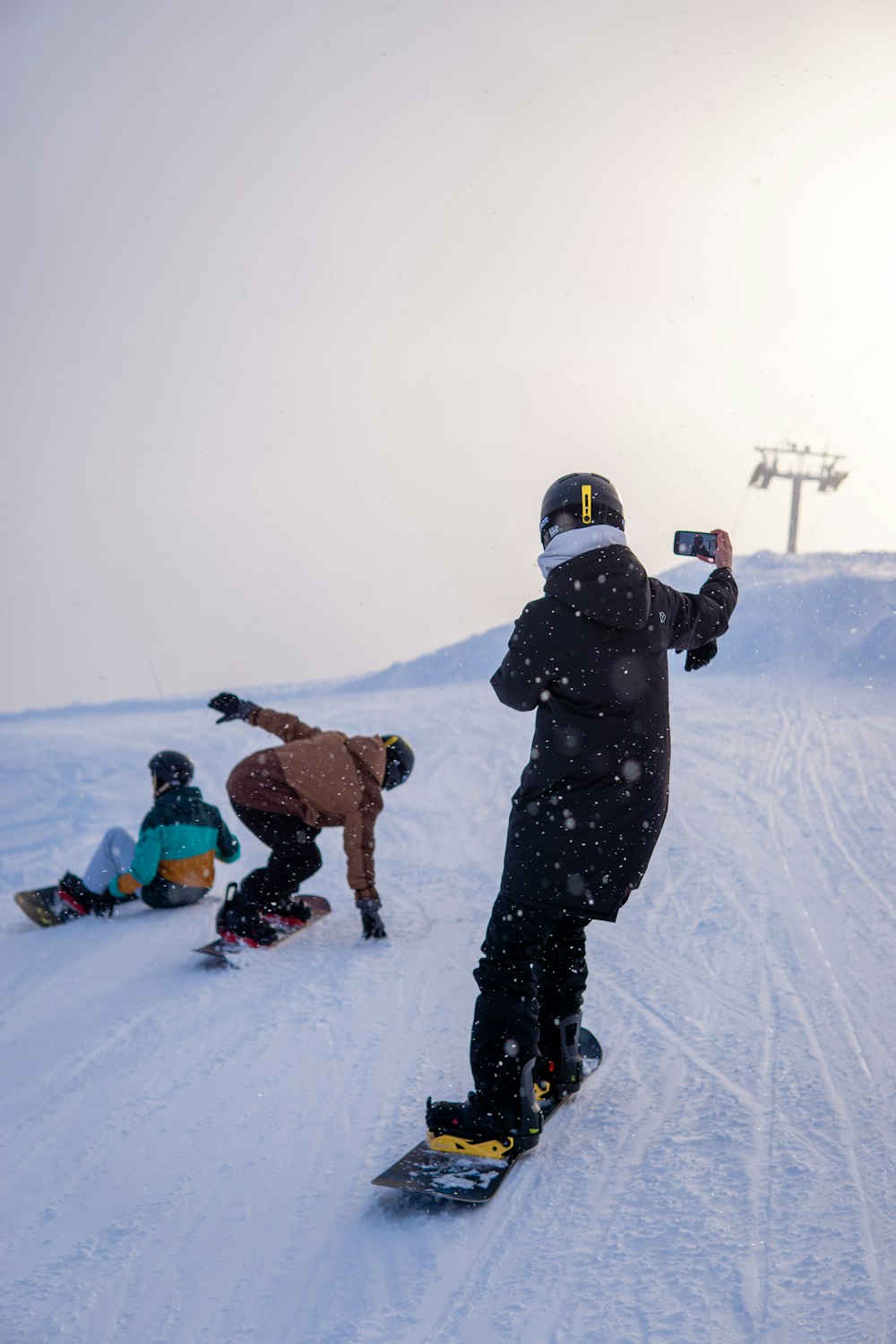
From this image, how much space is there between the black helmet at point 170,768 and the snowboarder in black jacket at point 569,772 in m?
3.53

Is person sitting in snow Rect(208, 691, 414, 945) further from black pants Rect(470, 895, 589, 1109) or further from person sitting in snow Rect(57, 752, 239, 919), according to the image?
black pants Rect(470, 895, 589, 1109)

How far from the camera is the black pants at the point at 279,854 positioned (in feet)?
16.5

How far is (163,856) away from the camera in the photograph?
233 inches

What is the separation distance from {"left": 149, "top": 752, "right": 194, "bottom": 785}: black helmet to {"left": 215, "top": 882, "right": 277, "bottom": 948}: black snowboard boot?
41.0 inches

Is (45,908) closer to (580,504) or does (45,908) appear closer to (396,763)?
(396,763)

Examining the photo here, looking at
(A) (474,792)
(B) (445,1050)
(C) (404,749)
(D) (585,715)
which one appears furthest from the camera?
(A) (474,792)

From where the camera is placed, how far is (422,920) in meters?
5.51

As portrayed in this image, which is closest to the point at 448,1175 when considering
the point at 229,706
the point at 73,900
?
the point at 229,706

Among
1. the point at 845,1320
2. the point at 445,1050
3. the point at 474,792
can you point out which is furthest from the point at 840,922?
the point at 474,792

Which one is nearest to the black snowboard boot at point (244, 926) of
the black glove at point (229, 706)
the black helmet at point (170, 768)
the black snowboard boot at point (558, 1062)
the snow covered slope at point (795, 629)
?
the black glove at point (229, 706)

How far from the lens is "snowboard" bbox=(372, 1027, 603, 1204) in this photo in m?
2.49

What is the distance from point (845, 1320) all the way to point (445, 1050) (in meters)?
1.87

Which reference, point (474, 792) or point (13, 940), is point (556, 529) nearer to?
point (13, 940)

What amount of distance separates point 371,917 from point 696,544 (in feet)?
9.58
